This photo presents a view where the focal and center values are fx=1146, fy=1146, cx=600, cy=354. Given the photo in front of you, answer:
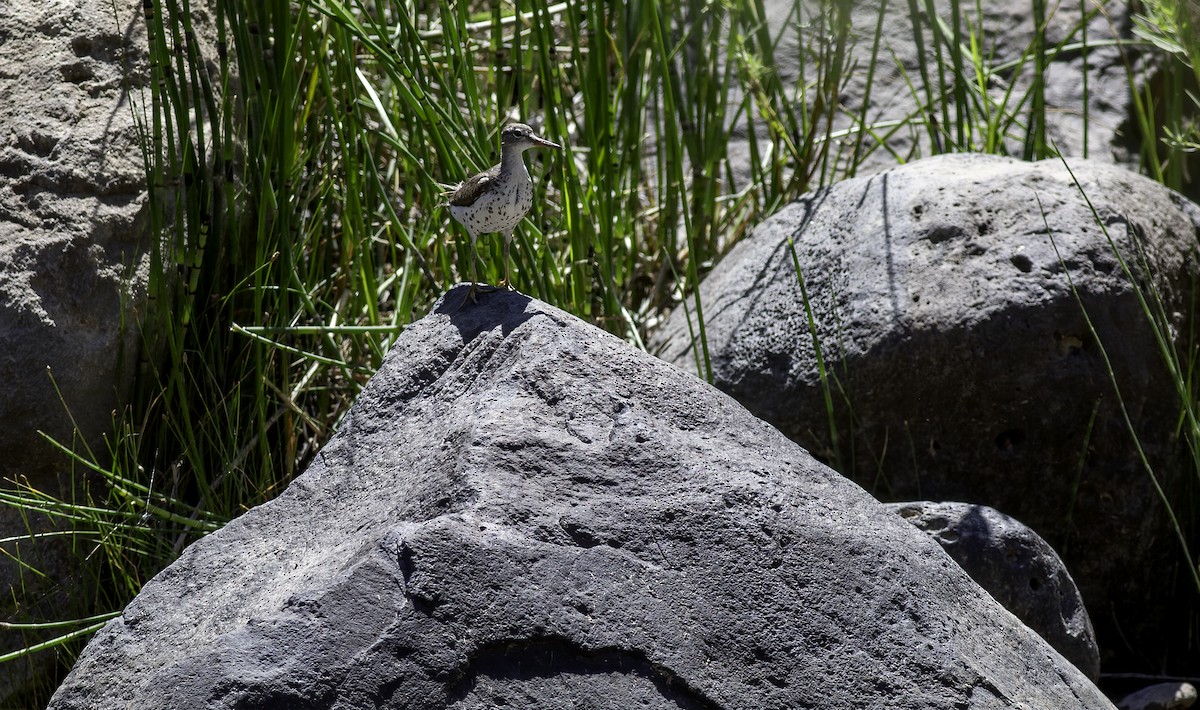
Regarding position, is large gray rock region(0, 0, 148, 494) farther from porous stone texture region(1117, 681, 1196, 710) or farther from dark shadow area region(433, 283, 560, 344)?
porous stone texture region(1117, 681, 1196, 710)

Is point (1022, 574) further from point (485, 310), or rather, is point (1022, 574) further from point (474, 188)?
point (474, 188)

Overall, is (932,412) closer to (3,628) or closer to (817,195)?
(817,195)

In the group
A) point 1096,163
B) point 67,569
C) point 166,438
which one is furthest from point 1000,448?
point 67,569

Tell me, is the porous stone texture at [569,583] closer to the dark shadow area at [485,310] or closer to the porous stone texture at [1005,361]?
the dark shadow area at [485,310]

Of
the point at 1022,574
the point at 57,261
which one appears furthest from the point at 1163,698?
the point at 57,261

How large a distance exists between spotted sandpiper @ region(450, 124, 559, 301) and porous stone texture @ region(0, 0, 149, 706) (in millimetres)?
1008

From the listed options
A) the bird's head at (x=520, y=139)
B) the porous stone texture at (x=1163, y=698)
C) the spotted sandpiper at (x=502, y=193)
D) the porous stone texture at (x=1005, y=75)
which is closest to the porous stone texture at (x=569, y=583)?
the spotted sandpiper at (x=502, y=193)

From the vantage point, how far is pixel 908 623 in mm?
2047

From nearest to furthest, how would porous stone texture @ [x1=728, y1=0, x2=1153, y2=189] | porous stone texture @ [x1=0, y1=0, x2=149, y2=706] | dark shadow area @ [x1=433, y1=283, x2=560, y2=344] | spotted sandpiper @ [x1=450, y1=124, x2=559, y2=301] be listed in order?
dark shadow area @ [x1=433, y1=283, x2=560, y2=344], spotted sandpiper @ [x1=450, y1=124, x2=559, y2=301], porous stone texture @ [x1=0, y1=0, x2=149, y2=706], porous stone texture @ [x1=728, y1=0, x2=1153, y2=189]

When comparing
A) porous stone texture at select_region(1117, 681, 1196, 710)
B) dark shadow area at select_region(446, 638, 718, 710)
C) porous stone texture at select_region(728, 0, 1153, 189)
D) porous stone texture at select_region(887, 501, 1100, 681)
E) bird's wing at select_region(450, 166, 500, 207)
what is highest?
bird's wing at select_region(450, 166, 500, 207)

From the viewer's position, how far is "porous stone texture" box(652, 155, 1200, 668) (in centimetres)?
307

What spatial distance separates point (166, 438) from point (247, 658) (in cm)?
141

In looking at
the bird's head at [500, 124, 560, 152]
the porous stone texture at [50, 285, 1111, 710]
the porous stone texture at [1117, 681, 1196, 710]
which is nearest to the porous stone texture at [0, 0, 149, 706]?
the porous stone texture at [50, 285, 1111, 710]

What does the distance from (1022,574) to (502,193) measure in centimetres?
153
